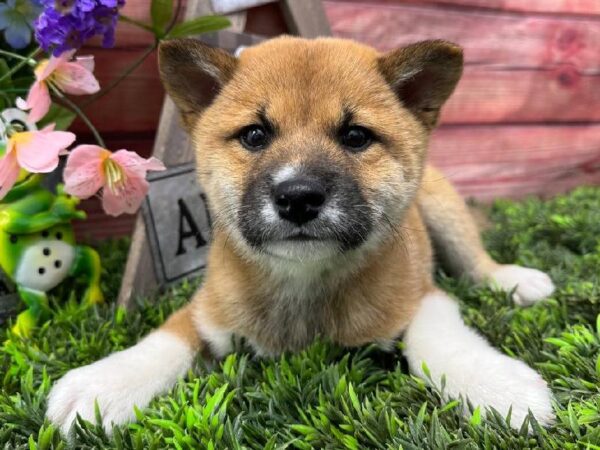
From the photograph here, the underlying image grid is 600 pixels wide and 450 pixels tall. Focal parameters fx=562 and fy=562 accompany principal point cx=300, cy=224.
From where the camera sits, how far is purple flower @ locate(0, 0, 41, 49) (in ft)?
5.49

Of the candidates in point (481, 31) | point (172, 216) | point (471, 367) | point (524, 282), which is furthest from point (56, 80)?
point (481, 31)

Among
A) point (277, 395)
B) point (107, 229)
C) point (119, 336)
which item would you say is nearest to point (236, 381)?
point (277, 395)

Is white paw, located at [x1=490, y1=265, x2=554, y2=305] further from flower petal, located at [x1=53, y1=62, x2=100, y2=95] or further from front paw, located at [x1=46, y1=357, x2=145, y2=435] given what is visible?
flower petal, located at [x1=53, y1=62, x2=100, y2=95]

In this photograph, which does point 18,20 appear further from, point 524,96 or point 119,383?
point 524,96

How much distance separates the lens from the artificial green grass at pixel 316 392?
115 cm

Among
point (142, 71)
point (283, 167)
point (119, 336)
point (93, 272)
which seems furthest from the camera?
point (142, 71)

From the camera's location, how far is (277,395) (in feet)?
4.34

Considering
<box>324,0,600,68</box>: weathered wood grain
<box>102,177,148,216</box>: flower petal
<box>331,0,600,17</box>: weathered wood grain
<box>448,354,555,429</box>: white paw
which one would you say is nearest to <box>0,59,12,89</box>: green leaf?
<box>102,177,148,216</box>: flower petal

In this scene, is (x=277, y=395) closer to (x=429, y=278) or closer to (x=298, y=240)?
(x=298, y=240)

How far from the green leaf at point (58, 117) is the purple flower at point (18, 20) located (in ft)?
0.71

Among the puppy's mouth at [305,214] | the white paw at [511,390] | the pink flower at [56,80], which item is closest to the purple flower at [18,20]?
the pink flower at [56,80]

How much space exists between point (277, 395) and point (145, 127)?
5.37 ft

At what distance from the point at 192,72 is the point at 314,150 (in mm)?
487

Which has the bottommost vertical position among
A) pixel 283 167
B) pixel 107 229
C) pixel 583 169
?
pixel 583 169
